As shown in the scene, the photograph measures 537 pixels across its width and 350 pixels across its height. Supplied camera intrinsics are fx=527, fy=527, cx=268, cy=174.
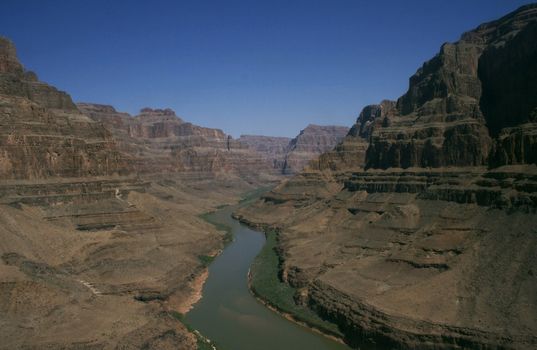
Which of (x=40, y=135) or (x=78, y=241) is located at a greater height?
(x=40, y=135)

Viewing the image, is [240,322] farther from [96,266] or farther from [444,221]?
[444,221]

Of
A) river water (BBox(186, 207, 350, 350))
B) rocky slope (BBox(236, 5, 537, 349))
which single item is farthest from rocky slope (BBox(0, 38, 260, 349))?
rocky slope (BBox(236, 5, 537, 349))

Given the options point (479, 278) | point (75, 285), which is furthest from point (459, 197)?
point (75, 285)

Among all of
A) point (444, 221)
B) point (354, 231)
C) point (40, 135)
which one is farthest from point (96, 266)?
point (444, 221)

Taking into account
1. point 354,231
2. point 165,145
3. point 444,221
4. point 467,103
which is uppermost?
point 467,103

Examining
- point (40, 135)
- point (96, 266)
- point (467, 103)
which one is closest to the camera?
point (96, 266)
